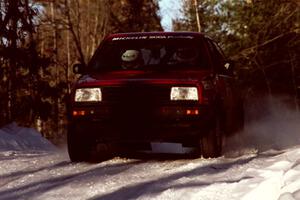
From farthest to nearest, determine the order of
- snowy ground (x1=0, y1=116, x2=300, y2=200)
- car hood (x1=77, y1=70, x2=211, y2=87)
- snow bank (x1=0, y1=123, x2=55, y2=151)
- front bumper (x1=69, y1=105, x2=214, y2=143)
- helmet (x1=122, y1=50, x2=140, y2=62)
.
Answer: snow bank (x1=0, y1=123, x2=55, y2=151) < helmet (x1=122, y1=50, x2=140, y2=62) < car hood (x1=77, y1=70, x2=211, y2=87) < front bumper (x1=69, y1=105, x2=214, y2=143) < snowy ground (x1=0, y1=116, x2=300, y2=200)

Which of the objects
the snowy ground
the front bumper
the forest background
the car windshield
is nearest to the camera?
the snowy ground

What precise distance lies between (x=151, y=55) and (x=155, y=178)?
275 cm

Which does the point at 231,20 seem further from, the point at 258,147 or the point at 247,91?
the point at 258,147

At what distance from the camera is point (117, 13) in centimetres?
4722

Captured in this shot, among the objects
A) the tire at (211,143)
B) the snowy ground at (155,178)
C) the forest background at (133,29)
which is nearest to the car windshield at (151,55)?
the tire at (211,143)

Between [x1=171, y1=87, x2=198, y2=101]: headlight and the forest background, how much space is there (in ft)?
37.4

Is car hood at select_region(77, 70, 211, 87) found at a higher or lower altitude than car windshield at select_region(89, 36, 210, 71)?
lower

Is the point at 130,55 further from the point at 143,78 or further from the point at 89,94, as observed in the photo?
the point at 89,94

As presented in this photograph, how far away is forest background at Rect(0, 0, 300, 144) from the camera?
66.8ft

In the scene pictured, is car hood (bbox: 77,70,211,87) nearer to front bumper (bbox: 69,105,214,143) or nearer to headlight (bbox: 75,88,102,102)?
headlight (bbox: 75,88,102,102)

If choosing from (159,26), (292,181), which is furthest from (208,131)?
(159,26)

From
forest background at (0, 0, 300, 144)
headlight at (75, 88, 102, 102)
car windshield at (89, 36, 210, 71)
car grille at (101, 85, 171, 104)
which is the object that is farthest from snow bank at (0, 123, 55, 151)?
forest background at (0, 0, 300, 144)

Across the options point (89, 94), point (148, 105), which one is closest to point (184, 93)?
point (148, 105)

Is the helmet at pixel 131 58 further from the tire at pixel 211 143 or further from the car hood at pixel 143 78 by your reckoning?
the tire at pixel 211 143
